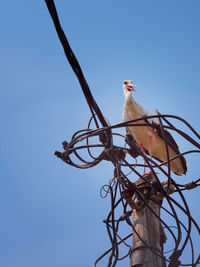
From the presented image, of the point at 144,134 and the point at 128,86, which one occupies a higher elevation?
the point at 128,86

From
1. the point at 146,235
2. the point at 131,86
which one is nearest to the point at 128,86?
the point at 131,86

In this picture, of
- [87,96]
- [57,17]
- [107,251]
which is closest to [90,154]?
[87,96]

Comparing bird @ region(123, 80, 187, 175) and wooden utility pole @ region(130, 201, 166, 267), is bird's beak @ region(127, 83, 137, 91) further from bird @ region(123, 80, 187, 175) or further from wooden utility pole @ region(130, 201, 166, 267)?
wooden utility pole @ region(130, 201, 166, 267)

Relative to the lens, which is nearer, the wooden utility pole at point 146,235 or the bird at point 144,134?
the wooden utility pole at point 146,235

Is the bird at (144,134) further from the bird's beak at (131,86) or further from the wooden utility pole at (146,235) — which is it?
the wooden utility pole at (146,235)

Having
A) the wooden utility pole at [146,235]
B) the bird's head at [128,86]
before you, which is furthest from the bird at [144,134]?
the wooden utility pole at [146,235]

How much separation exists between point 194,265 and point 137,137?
311 cm

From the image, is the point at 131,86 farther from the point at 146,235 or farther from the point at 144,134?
the point at 146,235

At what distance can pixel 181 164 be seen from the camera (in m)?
5.54

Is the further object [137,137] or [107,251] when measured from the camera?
[137,137]

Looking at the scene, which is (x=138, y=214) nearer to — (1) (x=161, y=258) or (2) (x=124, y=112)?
(1) (x=161, y=258)

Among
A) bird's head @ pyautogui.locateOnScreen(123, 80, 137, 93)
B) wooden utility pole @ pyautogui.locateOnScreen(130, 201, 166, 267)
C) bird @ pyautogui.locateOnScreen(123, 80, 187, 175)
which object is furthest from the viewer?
bird's head @ pyautogui.locateOnScreen(123, 80, 137, 93)

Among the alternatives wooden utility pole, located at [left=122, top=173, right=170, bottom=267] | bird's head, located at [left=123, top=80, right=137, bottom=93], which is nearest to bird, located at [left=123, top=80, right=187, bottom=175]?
bird's head, located at [left=123, top=80, right=137, bottom=93]

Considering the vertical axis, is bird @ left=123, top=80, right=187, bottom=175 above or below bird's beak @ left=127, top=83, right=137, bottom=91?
below
